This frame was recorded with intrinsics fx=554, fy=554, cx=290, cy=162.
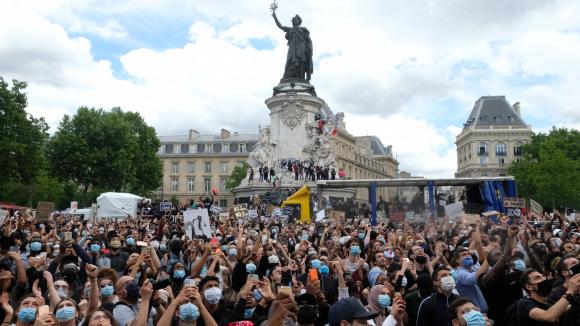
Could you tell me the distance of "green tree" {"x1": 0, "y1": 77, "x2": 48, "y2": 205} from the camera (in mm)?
39188

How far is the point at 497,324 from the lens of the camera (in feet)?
22.2

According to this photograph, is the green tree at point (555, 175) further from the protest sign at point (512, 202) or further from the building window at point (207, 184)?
the building window at point (207, 184)

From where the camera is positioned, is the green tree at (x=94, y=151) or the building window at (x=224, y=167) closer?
the green tree at (x=94, y=151)

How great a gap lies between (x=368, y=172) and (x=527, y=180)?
1614 inches

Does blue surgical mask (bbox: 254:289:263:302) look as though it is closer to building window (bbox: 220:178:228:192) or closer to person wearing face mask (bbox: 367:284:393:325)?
person wearing face mask (bbox: 367:284:393:325)

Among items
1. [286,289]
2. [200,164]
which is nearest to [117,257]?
[286,289]

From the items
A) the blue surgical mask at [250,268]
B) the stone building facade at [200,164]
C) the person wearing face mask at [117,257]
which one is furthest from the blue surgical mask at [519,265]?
the stone building facade at [200,164]

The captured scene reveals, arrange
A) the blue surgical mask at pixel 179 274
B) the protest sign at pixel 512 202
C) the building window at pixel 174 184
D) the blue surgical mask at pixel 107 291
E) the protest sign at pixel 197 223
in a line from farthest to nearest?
the building window at pixel 174 184
the protest sign at pixel 512 202
the protest sign at pixel 197 223
the blue surgical mask at pixel 179 274
the blue surgical mask at pixel 107 291

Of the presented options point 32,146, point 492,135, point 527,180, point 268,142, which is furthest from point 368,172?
point 32,146

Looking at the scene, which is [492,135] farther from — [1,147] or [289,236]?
[289,236]

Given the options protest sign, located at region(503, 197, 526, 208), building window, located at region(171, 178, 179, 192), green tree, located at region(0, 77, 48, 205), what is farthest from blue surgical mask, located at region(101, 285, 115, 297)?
building window, located at region(171, 178, 179, 192)

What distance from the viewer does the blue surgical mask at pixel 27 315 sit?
488 cm

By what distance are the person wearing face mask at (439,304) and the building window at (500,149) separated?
102139mm

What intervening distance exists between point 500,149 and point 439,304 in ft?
336
